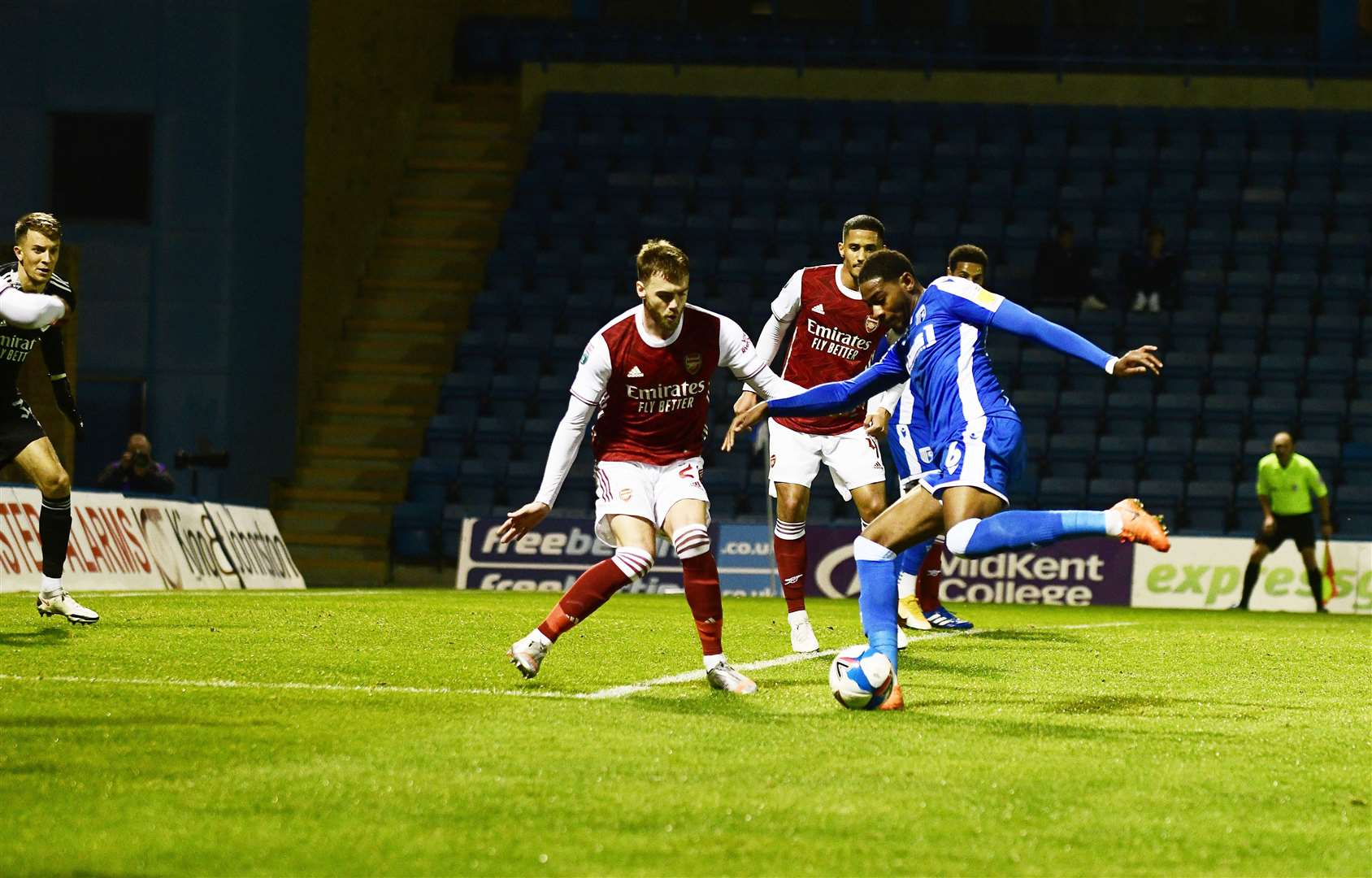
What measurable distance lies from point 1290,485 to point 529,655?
1445 cm

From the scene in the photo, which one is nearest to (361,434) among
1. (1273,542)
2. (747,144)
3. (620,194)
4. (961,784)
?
(620,194)

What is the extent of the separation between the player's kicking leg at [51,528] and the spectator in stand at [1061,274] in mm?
16215

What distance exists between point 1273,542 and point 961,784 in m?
16.0

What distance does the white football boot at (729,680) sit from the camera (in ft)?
24.6

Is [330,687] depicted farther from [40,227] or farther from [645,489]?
[40,227]

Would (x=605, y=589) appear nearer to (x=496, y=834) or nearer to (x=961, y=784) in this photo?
(x=961, y=784)

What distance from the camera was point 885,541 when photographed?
745cm

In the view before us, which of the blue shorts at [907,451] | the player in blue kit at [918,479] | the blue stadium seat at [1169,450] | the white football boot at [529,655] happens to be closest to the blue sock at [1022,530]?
the white football boot at [529,655]

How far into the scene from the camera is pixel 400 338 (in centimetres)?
2695

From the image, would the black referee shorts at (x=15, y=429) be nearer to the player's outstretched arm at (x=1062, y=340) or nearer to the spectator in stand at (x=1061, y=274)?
the player's outstretched arm at (x=1062, y=340)

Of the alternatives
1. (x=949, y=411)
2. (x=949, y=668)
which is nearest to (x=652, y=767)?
(x=949, y=411)

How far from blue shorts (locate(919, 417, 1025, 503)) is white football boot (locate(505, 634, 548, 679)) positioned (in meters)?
1.72

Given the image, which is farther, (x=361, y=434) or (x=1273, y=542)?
(x=361, y=434)

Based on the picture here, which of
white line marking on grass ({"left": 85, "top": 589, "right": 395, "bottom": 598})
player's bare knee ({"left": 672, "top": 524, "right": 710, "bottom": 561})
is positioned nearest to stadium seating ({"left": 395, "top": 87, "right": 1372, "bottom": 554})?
white line marking on grass ({"left": 85, "top": 589, "right": 395, "bottom": 598})
